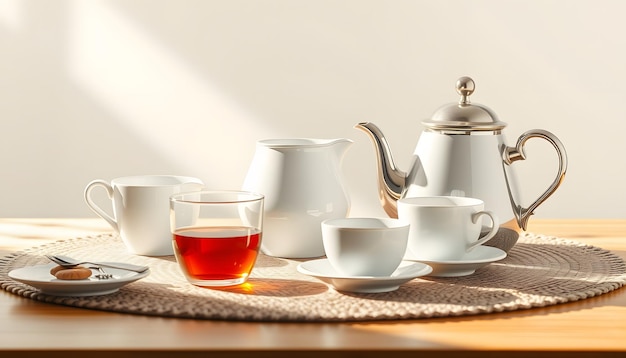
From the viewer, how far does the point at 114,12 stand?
3324 millimetres

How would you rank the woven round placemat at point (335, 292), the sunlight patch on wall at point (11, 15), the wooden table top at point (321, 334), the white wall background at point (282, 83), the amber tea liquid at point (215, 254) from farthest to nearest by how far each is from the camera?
the sunlight patch on wall at point (11, 15)
the white wall background at point (282, 83)
the amber tea liquid at point (215, 254)
the woven round placemat at point (335, 292)
the wooden table top at point (321, 334)

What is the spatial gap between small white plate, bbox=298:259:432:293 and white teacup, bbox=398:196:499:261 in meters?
0.04

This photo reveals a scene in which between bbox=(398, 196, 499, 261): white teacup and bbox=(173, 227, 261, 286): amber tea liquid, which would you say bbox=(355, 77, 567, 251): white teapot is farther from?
bbox=(173, 227, 261, 286): amber tea liquid

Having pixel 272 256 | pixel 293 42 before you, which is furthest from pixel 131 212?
pixel 293 42

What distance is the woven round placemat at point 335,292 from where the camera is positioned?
78cm

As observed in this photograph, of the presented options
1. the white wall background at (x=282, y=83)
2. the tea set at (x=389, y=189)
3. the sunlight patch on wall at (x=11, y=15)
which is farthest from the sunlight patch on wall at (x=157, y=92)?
the tea set at (x=389, y=189)

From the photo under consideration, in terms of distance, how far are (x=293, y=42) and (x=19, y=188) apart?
4.08 feet

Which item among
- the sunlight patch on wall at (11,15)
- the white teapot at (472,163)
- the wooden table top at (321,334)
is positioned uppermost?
the sunlight patch on wall at (11,15)

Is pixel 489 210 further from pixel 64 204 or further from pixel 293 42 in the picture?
pixel 64 204

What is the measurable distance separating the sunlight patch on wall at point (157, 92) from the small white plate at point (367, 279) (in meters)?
2.42

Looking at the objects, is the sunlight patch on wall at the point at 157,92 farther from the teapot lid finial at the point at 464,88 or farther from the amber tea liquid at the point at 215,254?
the amber tea liquid at the point at 215,254

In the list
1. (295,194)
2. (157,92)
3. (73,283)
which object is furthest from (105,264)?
(157,92)

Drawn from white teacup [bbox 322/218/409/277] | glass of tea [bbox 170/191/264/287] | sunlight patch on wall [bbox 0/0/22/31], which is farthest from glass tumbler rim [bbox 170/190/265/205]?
sunlight patch on wall [bbox 0/0/22/31]

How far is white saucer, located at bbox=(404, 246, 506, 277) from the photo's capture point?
926 mm
